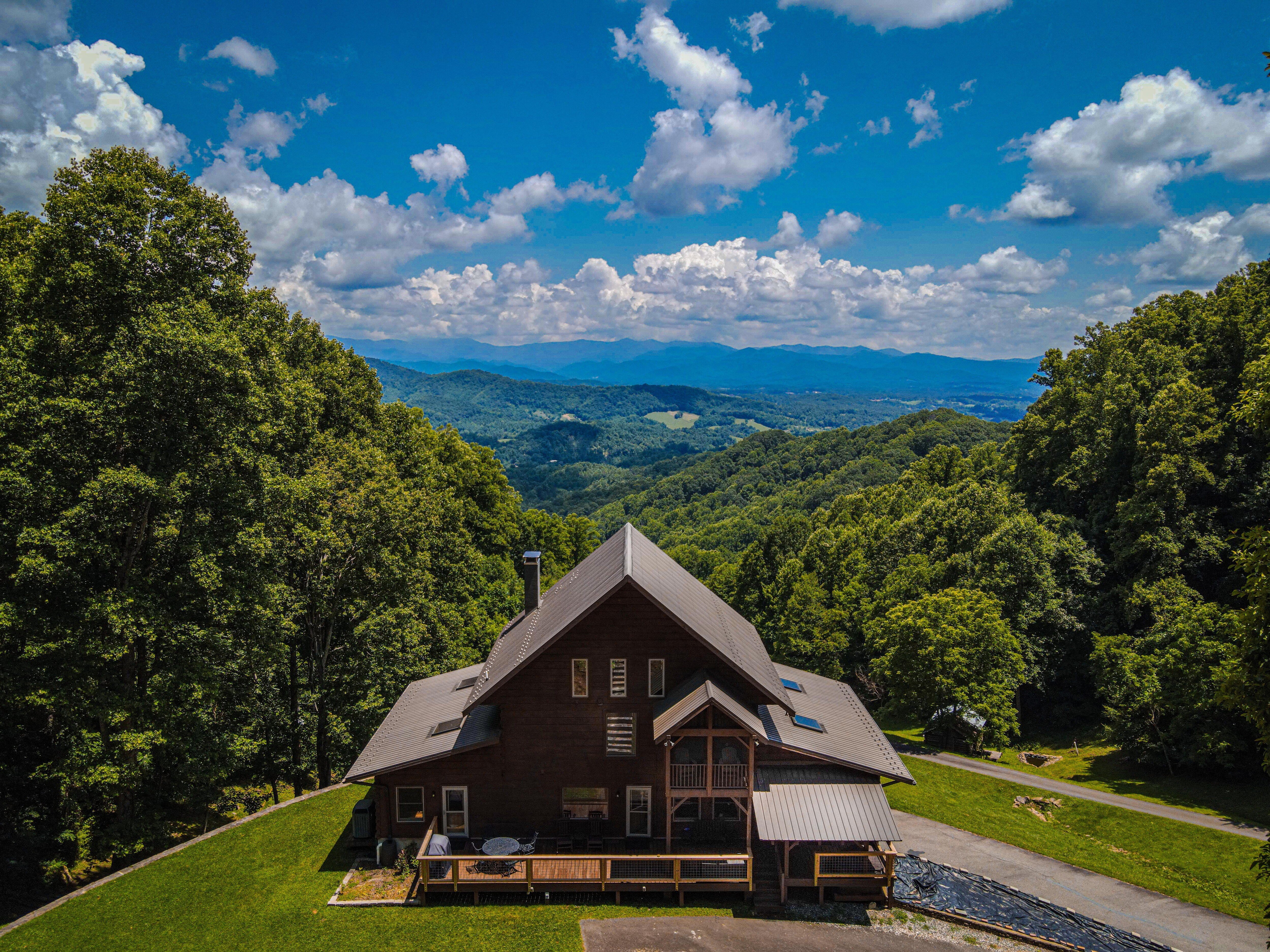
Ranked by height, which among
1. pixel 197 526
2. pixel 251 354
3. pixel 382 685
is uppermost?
pixel 251 354

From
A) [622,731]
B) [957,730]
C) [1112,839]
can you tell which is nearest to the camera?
[622,731]

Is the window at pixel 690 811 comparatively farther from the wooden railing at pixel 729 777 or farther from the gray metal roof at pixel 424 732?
the gray metal roof at pixel 424 732

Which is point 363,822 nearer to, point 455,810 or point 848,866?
point 455,810

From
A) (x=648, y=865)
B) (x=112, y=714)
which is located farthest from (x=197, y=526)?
(x=648, y=865)

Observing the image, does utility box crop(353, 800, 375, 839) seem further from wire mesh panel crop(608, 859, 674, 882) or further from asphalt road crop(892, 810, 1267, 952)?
asphalt road crop(892, 810, 1267, 952)

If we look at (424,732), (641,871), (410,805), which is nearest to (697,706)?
(641,871)

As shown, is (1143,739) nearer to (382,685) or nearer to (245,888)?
(382,685)
